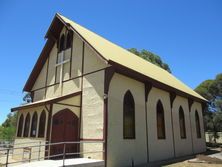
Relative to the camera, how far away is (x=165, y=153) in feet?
48.6

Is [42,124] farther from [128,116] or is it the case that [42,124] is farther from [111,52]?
[111,52]

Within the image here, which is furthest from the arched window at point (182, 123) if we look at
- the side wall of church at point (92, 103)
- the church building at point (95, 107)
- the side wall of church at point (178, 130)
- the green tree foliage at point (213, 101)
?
the green tree foliage at point (213, 101)

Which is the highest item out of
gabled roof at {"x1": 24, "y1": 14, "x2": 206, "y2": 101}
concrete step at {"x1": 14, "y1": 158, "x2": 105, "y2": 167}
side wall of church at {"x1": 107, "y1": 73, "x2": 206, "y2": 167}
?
gabled roof at {"x1": 24, "y1": 14, "x2": 206, "y2": 101}

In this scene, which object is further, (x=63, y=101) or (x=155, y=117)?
(x=155, y=117)

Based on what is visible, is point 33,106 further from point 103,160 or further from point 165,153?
point 165,153

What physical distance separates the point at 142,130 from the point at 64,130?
4.78m

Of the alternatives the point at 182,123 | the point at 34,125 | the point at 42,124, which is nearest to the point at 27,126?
the point at 34,125

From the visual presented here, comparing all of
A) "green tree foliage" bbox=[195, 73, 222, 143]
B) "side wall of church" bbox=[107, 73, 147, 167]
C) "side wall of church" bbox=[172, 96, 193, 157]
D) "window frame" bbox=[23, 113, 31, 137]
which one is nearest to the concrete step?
"side wall of church" bbox=[107, 73, 147, 167]

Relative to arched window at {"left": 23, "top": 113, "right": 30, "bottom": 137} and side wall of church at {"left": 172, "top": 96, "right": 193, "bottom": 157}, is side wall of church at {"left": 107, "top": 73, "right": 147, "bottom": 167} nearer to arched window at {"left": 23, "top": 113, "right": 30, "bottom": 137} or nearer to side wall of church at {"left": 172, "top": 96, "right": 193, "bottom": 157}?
side wall of church at {"left": 172, "top": 96, "right": 193, "bottom": 157}

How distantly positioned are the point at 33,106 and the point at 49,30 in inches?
239

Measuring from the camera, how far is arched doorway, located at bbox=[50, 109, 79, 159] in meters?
11.2

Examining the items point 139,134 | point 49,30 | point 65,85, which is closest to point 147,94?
point 139,134

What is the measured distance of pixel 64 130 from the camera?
1166 centimetres

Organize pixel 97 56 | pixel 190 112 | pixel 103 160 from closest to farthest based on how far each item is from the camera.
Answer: pixel 103 160, pixel 97 56, pixel 190 112
